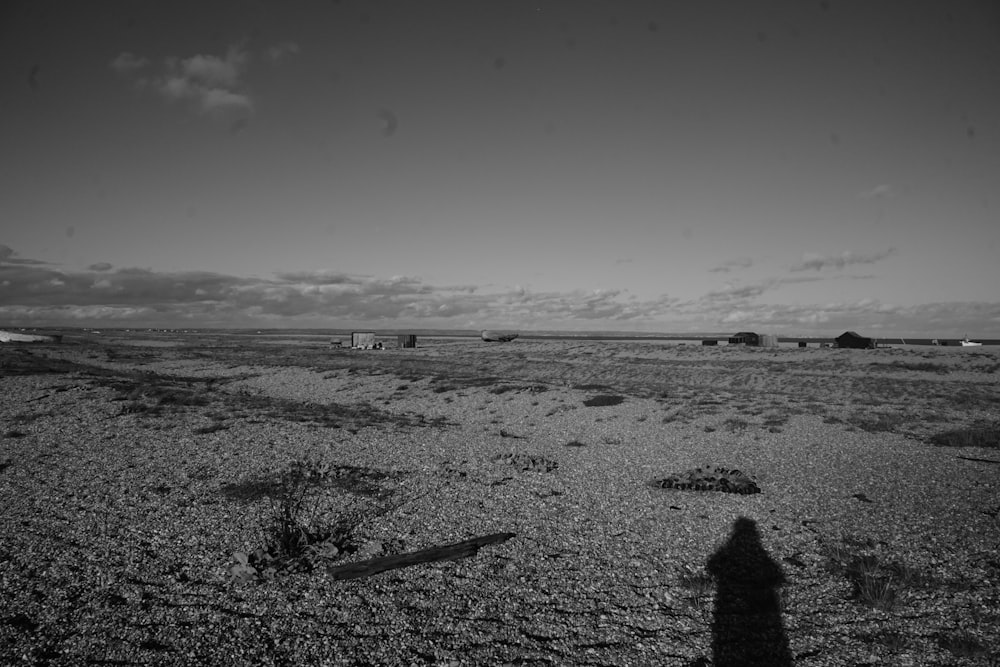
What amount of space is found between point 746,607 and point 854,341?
8875cm

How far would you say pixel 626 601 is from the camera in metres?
8.95

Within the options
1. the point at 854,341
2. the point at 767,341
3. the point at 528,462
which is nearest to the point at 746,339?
the point at 767,341

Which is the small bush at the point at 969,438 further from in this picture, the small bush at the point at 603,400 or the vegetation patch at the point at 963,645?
the vegetation patch at the point at 963,645

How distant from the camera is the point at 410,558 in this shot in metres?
10.3

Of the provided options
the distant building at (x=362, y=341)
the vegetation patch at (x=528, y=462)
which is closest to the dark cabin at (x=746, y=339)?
the distant building at (x=362, y=341)

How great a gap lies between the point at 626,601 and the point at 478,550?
3.32 meters

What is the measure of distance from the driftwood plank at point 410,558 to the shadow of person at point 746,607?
459cm

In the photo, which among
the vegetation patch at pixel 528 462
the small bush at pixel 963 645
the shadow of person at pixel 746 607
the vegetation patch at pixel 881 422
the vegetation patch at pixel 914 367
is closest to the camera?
the small bush at pixel 963 645

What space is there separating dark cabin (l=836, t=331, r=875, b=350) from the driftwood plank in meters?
86.1

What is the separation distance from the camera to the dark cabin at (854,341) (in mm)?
79531

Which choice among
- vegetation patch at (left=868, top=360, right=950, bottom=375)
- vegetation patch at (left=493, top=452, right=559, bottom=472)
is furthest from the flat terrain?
vegetation patch at (left=868, top=360, right=950, bottom=375)

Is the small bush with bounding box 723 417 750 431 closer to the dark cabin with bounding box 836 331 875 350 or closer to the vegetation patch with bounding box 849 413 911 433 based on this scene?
the vegetation patch with bounding box 849 413 911 433

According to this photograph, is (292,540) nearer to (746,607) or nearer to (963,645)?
(746,607)

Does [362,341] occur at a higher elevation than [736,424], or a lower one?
higher
